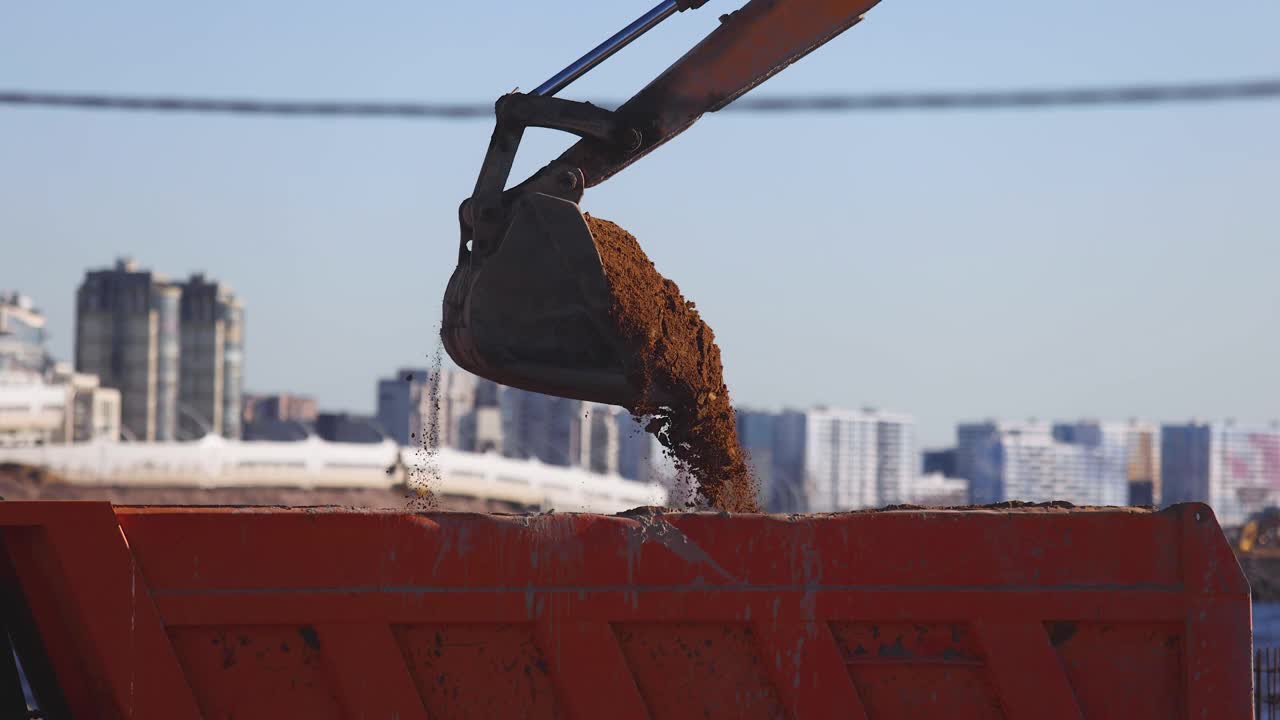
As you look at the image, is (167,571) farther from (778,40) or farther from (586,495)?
(586,495)

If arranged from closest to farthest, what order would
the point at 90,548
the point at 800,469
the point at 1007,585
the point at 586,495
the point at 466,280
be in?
the point at 90,548 → the point at 1007,585 → the point at 466,280 → the point at 586,495 → the point at 800,469

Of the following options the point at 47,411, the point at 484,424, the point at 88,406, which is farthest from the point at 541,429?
the point at 47,411

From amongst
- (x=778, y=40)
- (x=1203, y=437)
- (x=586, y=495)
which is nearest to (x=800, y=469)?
(x=1203, y=437)

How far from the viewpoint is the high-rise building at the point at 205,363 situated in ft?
357

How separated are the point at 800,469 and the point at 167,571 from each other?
18587 centimetres

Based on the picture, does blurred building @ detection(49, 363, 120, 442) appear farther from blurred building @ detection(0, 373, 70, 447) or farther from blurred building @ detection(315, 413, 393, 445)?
blurred building @ detection(315, 413, 393, 445)

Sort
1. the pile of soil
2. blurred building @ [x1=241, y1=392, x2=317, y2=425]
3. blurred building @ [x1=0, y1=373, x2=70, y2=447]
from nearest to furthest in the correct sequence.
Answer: the pile of soil, blurred building @ [x1=0, y1=373, x2=70, y2=447], blurred building @ [x1=241, y1=392, x2=317, y2=425]

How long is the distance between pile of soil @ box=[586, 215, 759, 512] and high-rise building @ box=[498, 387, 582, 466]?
125920mm

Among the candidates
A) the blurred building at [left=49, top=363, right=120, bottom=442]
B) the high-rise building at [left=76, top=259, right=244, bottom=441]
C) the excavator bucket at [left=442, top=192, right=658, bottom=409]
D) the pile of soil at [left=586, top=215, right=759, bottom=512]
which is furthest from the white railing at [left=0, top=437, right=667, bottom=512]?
the excavator bucket at [left=442, top=192, right=658, bottom=409]

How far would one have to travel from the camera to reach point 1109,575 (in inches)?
235

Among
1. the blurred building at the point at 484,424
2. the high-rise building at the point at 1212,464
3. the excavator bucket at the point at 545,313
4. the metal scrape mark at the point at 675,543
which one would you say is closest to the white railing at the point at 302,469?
the blurred building at the point at 484,424

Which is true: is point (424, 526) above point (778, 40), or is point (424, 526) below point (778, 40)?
below

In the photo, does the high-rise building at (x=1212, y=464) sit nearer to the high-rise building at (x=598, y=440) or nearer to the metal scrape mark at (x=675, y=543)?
the high-rise building at (x=598, y=440)

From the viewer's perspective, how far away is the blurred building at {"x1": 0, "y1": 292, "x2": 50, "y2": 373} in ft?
337
